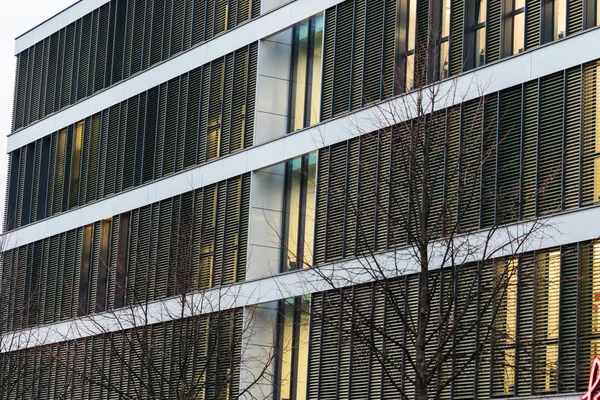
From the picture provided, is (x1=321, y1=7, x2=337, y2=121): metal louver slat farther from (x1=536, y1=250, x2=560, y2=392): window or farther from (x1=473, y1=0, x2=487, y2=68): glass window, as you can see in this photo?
(x1=536, y1=250, x2=560, y2=392): window

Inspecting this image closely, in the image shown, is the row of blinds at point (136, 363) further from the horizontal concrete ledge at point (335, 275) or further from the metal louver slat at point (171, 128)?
the metal louver slat at point (171, 128)

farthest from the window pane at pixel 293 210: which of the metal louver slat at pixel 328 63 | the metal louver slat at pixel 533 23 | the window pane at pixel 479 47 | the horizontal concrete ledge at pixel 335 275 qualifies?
the metal louver slat at pixel 533 23

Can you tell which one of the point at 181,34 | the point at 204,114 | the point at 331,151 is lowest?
the point at 331,151

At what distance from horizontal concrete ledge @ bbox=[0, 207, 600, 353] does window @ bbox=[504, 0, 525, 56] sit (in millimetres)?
4537

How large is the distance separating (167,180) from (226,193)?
12.4 ft

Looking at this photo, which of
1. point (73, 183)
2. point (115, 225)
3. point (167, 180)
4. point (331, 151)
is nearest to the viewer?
point (331, 151)

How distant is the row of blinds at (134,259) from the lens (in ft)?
140

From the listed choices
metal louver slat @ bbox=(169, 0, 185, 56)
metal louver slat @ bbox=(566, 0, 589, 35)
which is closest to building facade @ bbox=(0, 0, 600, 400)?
metal louver slat @ bbox=(566, 0, 589, 35)

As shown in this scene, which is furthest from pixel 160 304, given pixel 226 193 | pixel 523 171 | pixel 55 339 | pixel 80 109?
pixel 523 171

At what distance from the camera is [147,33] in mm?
50250

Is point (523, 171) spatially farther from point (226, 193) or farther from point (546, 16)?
point (226, 193)

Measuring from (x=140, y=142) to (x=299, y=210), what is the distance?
30.8 feet

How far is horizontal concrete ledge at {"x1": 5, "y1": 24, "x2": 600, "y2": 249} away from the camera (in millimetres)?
32031

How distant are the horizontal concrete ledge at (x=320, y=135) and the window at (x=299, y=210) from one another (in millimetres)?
486
